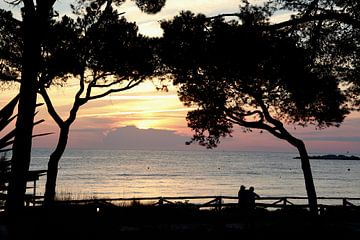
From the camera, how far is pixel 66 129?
23.8m

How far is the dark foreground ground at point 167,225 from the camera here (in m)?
14.3

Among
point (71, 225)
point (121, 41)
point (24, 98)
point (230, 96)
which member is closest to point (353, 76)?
point (230, 96)

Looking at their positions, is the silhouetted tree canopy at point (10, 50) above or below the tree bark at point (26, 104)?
above

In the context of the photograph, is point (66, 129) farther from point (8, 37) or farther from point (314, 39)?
point (314, 39)

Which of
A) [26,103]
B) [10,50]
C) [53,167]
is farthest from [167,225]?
[10,50]

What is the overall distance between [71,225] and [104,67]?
1089 cm

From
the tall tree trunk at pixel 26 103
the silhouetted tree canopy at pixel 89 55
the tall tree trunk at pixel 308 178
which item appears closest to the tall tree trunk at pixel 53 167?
the silhouetted tree canopy at pixel 89 55

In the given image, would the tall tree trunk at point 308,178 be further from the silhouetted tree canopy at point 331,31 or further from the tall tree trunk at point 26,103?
the tall tree trunk at point 26,103

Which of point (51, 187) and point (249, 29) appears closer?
point (249, 29)

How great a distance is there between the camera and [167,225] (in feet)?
52.6

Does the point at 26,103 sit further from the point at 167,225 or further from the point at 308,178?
the point at 308,178

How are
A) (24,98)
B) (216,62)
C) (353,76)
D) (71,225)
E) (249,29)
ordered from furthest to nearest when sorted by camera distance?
(216,62), (353,76), (249,29), (71,225), (24,98)

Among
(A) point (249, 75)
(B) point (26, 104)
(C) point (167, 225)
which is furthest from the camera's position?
(A) point (249, 75)

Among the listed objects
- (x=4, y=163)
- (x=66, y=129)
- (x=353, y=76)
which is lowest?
(x=4, y=163)
